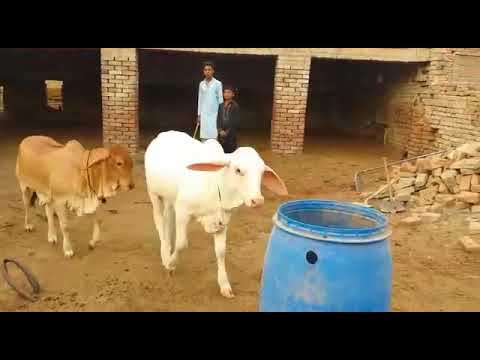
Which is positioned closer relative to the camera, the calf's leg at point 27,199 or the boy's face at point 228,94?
the calf's leg at point 27,199

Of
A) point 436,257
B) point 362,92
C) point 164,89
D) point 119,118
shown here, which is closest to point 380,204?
point 436,257

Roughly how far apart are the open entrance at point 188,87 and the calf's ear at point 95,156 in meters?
8.73

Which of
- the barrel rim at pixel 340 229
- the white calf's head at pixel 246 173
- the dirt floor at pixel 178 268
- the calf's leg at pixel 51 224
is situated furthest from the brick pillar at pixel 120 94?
the barrel rim at pixel 340 229

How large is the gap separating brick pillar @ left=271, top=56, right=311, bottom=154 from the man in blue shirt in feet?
10.6

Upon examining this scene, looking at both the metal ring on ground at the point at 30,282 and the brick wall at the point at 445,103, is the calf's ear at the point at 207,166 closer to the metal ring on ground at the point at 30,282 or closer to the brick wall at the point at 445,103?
the metal ring on ground at the point at 30,282

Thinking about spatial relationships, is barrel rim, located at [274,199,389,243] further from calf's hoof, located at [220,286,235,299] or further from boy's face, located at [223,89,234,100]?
boy's face, located at [223,89,234,100]

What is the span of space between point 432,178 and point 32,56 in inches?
475

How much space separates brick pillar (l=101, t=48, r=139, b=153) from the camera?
30.3 ft

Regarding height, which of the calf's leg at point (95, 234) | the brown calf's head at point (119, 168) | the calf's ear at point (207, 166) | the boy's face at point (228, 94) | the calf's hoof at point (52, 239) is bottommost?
the calf's hoof at point (52, 239)

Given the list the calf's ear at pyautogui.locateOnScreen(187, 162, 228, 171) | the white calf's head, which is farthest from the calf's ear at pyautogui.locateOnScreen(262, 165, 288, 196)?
the calf's ear at pyautogui.locateOnScreen(187, 162, 228, 171)

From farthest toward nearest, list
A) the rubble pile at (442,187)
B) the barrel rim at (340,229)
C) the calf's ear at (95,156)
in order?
the rubble pile at (442,187)
the calf's ear at (95,156)
the barrel rim at (340,229)

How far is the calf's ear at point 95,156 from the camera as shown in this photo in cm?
446

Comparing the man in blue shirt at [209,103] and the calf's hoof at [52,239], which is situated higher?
the man in blue shirt at [209,103]

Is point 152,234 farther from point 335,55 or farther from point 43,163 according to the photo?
point 335,55
